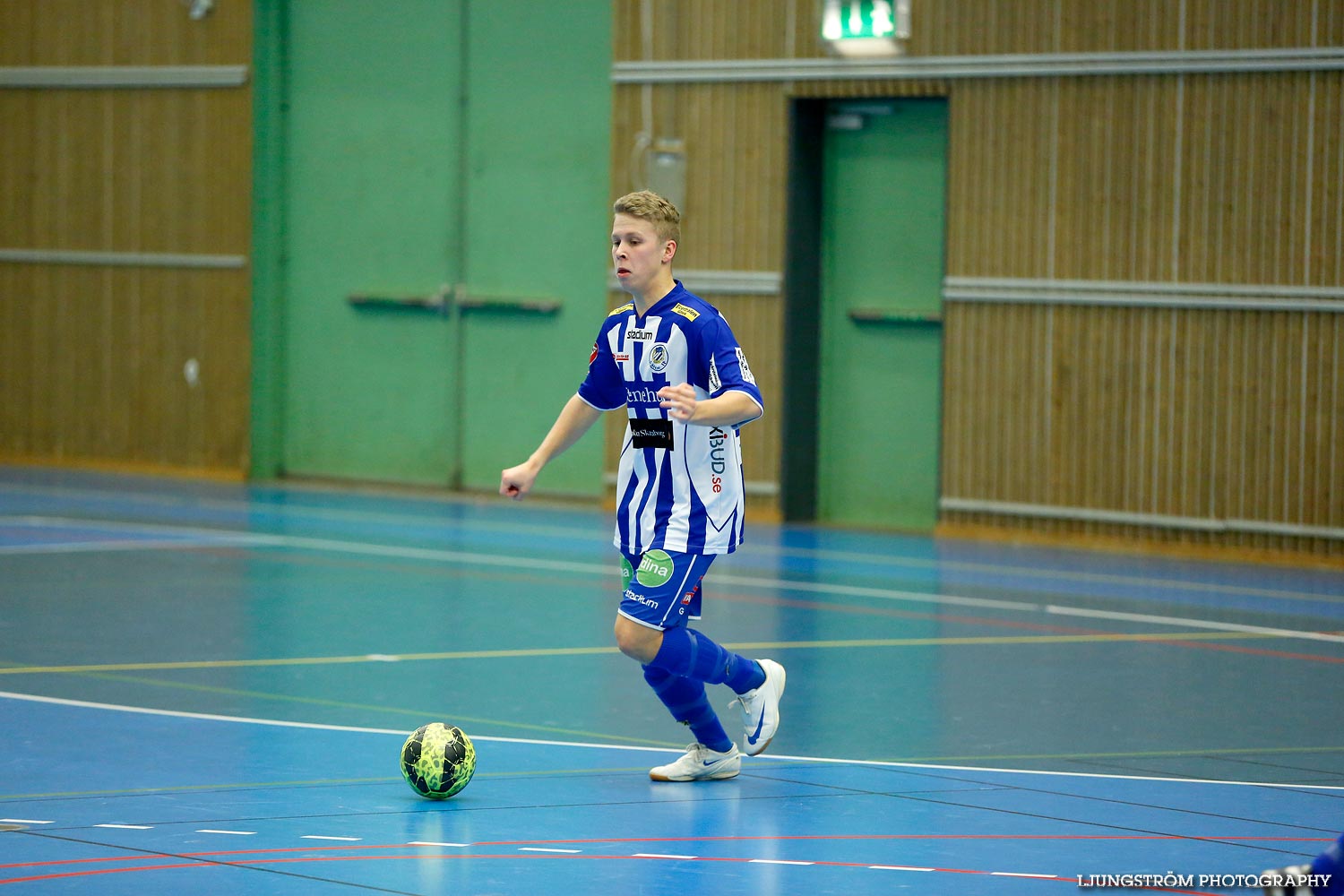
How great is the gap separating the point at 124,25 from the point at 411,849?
1587 cm

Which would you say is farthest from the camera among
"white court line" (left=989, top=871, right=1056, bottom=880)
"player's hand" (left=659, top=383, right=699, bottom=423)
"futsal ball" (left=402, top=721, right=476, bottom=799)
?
"futsal ball" (left=402, top=721, right=476, bottom=799)

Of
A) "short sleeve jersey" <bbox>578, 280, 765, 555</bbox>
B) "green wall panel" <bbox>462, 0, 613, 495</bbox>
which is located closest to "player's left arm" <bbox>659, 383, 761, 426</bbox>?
"short sleeve jersey" <bbox>578, 280, 765, 555</bbox>

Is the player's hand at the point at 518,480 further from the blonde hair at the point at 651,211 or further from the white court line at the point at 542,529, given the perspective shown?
the white court line at the point at 542,529

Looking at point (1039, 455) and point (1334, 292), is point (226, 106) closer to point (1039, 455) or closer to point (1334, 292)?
point (1039, 455)

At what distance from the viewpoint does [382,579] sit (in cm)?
1190

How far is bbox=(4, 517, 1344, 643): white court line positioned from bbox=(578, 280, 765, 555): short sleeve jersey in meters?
5.39

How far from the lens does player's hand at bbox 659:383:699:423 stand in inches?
222

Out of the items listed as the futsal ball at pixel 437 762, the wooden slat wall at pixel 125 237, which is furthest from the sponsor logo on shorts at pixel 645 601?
the wooden slat wall at pixel 125 237

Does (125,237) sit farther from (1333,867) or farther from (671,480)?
(1333,867)

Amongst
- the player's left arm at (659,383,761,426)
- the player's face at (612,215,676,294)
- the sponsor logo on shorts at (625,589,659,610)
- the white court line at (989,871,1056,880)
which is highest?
the player's face at (612,215,676,294)

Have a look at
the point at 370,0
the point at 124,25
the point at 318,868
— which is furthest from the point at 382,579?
the point at 124,25

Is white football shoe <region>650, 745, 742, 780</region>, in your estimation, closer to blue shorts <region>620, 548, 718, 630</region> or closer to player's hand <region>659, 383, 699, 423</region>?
blue shorts <region>620, 548, 718, 630</region>

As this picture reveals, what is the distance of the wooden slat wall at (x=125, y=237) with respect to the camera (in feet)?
62.4

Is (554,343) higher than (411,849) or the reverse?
higher
